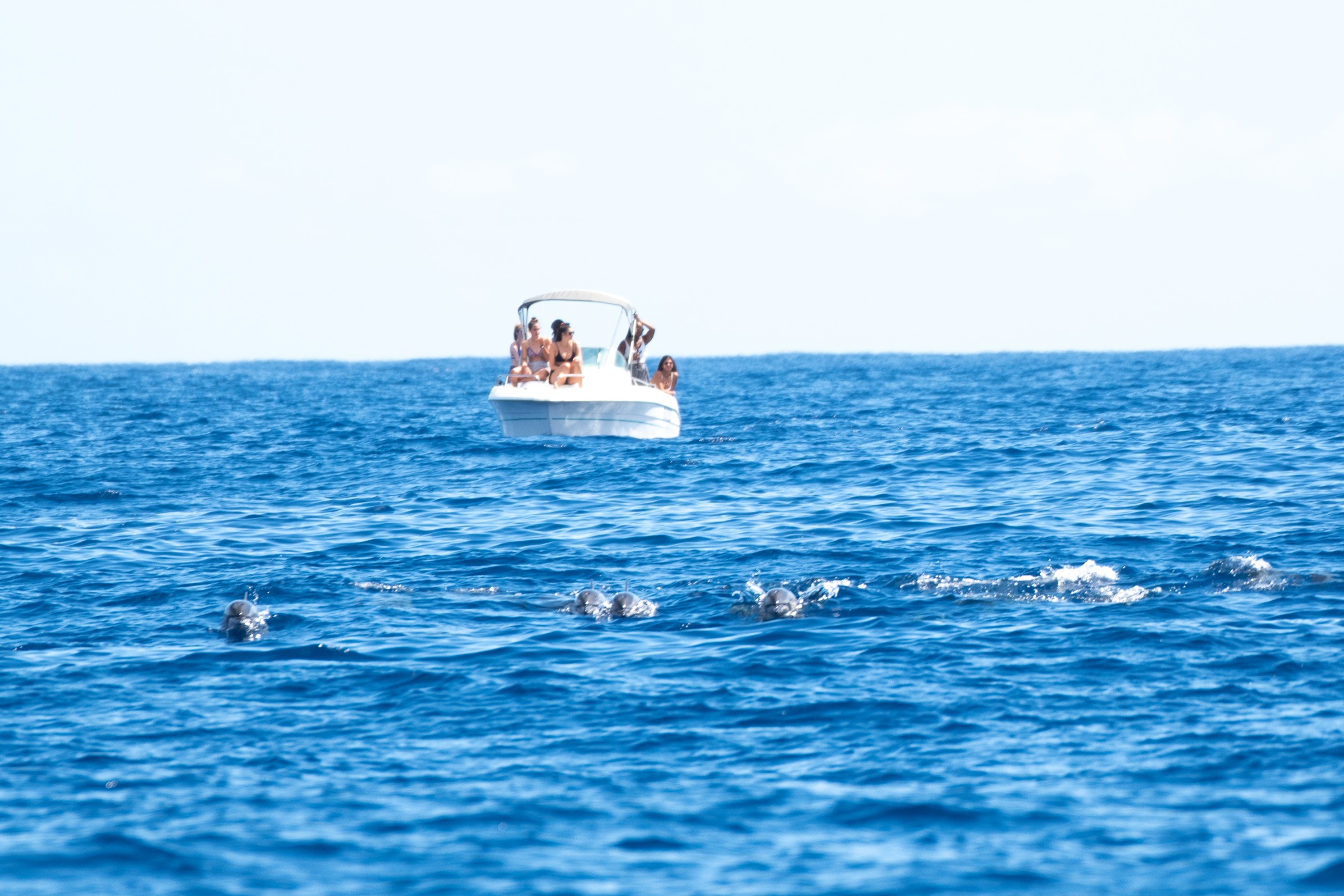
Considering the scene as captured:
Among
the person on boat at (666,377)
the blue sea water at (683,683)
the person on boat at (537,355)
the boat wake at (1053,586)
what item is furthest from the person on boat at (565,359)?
the boat wake at (1053,586)

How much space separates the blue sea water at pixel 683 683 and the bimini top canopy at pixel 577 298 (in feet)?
21.7

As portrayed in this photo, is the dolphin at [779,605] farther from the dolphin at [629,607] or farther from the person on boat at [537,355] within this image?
the person on boat at [537,355]

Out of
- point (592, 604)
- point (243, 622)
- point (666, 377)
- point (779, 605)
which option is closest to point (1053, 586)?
point (779, 605)

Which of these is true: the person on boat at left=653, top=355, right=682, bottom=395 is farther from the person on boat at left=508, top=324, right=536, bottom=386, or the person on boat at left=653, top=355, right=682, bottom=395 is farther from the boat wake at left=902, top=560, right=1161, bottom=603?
the boat wake at left=902, top=560, right=1161, bottom=603

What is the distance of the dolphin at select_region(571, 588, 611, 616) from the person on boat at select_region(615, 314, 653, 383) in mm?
16899

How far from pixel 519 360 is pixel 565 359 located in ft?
4.43

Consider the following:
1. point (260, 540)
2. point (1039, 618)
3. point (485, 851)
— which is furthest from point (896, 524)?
point (485, 851)

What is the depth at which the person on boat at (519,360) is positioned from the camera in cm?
2959

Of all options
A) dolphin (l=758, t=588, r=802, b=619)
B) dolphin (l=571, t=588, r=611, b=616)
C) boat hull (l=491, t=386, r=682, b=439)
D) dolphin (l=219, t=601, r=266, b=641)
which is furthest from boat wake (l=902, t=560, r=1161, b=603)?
boat hull (l=491, t=386, r=682, b=439)

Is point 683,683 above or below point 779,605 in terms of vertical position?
below

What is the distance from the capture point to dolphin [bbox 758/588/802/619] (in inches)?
536

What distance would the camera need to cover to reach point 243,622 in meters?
13.3

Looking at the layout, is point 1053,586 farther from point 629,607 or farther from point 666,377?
point 666,377

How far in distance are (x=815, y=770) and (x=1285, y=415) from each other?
31.5 meters
